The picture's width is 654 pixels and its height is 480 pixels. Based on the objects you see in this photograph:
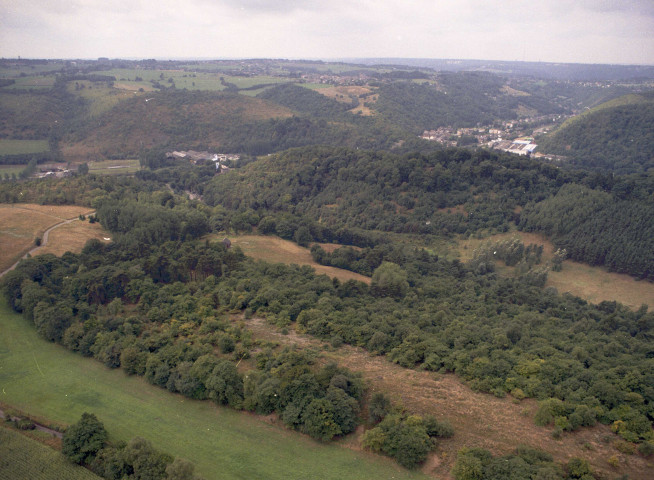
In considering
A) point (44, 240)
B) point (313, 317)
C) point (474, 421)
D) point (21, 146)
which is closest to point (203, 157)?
point (21, 146)

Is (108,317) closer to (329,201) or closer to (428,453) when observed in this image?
(428,453)

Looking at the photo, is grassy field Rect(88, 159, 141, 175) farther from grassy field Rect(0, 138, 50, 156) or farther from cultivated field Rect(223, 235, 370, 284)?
cultivated field Rect(223, 235, 370, 284)

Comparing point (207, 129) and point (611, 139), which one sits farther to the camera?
point (207, 129)

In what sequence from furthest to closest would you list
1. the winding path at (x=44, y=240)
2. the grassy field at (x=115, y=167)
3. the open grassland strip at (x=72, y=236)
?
1. the grassy field at (x=115, y=167)
2. the open grassland strip at (x=72, y=236)
3. the winding path at (x=44, y=240)

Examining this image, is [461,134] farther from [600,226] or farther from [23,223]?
[23,223]

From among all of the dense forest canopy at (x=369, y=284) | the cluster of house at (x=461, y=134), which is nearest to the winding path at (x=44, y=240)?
the dense forest canopy at (x=369, y=284)

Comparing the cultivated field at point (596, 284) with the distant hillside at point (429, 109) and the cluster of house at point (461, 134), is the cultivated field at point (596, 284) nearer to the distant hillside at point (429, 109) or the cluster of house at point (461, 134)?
the cluster of house at point (461, 134)

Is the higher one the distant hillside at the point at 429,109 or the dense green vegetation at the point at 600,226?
the distant hillside at the point at 429,109
